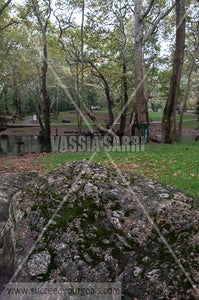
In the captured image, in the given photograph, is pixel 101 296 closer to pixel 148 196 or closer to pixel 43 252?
pixel 43 252

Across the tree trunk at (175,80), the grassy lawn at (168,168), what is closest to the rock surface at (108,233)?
the grassy lawn at (168,168)

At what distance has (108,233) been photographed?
239 centimetres

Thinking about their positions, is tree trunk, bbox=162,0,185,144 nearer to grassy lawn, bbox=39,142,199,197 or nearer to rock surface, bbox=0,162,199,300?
grassy lawn, bbox=39,142,199,197

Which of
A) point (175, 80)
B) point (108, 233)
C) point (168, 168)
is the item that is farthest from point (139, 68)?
point (108, 233)

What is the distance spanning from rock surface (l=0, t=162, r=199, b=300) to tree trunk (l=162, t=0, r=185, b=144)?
12.0 metres

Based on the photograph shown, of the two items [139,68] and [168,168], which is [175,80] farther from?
[168,168]

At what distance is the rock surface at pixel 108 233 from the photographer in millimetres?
1950

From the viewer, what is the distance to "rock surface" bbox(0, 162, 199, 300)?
6.40ft

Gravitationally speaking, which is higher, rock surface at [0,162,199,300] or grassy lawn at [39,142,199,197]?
rock surface at [0,162,199,300]

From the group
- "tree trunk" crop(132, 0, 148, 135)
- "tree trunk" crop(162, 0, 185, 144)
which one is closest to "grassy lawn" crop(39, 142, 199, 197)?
"tree trunk" crop(162, 0, 185, 144)

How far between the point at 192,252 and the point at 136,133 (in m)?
15.9

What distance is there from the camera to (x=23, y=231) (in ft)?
8.30

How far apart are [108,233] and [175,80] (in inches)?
517

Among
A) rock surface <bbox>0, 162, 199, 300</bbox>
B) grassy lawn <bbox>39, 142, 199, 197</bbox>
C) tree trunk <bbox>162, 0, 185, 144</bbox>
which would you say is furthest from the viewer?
tree trunk <bbox>162, 0, 185, 144</bbox>
